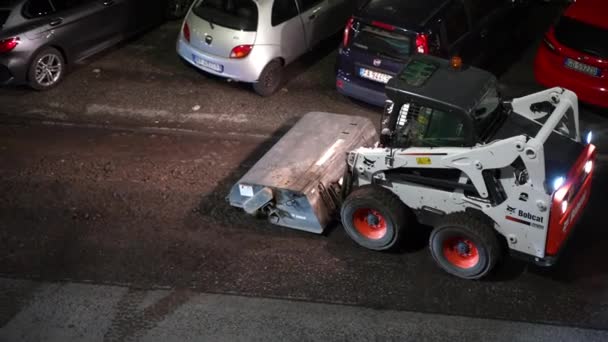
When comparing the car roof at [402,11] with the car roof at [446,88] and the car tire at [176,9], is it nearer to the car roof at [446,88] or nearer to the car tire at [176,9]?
the car roof at [446,88]

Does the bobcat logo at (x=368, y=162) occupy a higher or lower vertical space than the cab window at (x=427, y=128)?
lower

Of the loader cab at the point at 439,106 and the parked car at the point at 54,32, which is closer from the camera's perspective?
the loader cab at the point at 439,106

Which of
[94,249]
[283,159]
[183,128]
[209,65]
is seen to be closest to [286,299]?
[283,159]

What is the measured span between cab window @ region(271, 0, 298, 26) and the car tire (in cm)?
347

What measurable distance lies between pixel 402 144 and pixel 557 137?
1.55 m

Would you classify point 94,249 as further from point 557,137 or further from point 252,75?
point 557,137

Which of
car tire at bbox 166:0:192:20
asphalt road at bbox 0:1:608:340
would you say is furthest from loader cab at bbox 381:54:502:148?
car tire at bbox 166:0:192:20

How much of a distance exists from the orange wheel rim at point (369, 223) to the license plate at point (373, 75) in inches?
108

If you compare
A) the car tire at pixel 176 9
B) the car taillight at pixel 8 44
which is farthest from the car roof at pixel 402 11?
the car taillight at pixel 8 44

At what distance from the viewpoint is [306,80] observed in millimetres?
11578

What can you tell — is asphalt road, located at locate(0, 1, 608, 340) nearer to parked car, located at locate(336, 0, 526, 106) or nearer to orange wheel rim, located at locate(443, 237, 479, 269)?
orange wheel rim, located at locate(443, 237, 479, 269)

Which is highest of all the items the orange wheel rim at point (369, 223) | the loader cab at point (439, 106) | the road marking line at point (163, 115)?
the loader cab at point (439, 106)

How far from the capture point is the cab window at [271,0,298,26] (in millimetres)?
10610

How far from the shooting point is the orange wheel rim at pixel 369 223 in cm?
779
